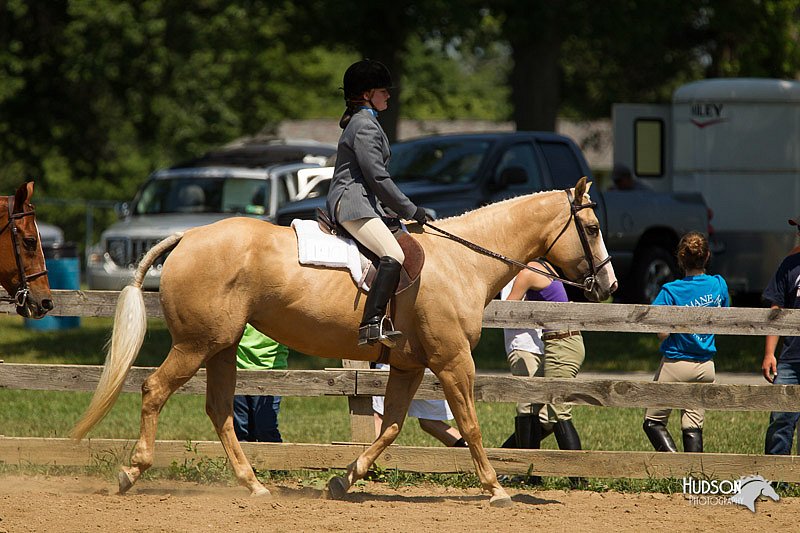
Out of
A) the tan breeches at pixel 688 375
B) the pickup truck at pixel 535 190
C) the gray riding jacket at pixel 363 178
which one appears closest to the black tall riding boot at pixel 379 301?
the gray riding jacket at pixel 363 178

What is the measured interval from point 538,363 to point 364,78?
106 inches

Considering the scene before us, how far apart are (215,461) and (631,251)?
9.37 m

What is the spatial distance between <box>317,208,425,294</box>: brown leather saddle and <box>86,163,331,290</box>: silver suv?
989 cm

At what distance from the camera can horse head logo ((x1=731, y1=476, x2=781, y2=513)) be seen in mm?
7250

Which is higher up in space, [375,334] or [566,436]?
[375,334]

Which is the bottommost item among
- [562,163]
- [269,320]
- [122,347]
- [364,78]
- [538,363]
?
[538,363]

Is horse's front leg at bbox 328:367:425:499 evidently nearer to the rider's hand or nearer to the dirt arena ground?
the dirt arena ground

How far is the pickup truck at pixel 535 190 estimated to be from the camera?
13383mm

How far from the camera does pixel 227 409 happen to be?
7.16 m

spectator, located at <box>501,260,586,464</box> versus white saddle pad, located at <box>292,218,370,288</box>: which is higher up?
white saddle pad, located at <box>292,218,370,288</box>

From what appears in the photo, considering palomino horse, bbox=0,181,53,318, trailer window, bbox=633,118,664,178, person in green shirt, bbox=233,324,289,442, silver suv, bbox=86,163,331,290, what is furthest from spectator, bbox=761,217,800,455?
trailer window, bbox=633,118,664,178

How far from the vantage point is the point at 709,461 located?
24.7 feet

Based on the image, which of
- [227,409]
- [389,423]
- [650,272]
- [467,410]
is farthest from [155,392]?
[650,272]

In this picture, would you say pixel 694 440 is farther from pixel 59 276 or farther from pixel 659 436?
pixel 59 276
